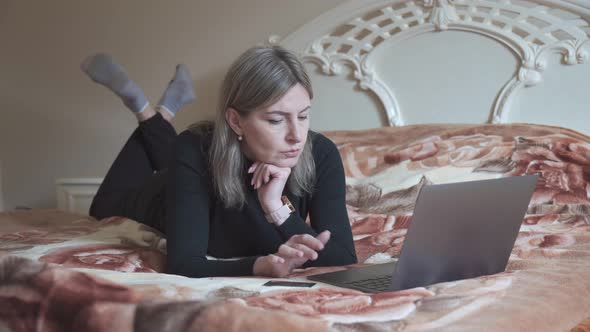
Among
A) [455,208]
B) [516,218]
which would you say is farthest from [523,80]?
[455,208]

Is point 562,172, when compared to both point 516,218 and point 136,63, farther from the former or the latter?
point 136,63

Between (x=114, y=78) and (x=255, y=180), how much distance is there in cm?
Answer: 120

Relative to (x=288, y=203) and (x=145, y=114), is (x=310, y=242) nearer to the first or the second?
(x=288, y=203)

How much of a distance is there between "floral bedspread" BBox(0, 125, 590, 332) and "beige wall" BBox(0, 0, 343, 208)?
2.66 ft

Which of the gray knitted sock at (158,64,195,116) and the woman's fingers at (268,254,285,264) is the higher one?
the gray knitted sock at (158,64,195,116)

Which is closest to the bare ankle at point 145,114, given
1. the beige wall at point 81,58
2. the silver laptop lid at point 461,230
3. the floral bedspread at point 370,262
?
the floral bedspread at point 370,262

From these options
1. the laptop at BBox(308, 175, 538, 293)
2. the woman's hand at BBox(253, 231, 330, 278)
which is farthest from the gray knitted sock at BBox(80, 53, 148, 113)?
the laptop at BBox(308, 175, 538, 293)

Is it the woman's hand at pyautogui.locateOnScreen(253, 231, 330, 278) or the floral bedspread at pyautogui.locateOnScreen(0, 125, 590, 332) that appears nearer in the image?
the floral bedspread at pyautogui.locateOnScreen(0, 125, 590, 332)

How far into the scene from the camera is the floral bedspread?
69 cm

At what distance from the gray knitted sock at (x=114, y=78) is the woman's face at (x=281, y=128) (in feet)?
3.44

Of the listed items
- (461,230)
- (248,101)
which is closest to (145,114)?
(248,101)

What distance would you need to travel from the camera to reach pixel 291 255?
103cm

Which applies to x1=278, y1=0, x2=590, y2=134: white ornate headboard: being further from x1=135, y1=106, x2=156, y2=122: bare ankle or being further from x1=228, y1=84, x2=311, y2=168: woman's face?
x1=228, y1=84, x2=311, y2=168: woman's face

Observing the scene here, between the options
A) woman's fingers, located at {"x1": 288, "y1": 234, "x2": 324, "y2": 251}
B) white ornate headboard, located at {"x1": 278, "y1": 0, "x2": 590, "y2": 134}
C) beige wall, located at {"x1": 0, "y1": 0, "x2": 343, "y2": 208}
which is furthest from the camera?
beige wall, located at {"x1": 0, "y1": 0, "x2": 343, "y2": 208}
